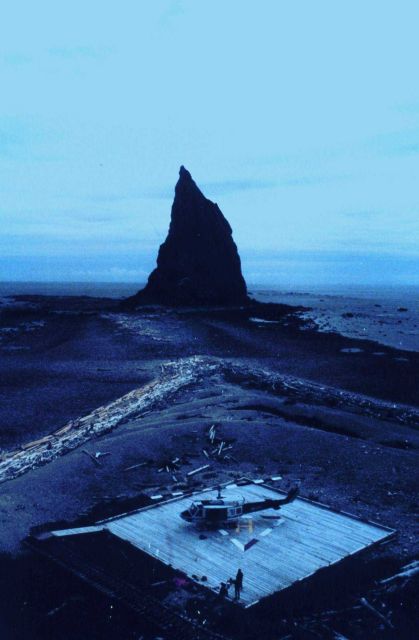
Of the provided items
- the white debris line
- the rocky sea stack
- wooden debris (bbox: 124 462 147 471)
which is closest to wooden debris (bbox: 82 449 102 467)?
wooden debris (bbox: 124 462 147 471)

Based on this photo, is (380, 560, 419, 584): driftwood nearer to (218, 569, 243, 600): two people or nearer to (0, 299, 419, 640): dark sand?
(0, 299, 419, 640): dark sand

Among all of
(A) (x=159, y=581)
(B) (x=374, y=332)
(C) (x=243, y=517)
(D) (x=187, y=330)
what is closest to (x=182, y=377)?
(C) (x=243, y=517)

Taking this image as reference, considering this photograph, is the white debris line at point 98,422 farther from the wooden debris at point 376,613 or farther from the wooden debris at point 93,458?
the wooden debris at point 376,613

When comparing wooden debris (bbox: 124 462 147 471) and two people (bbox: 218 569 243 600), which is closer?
two people (bbox: 218 569 243 600)

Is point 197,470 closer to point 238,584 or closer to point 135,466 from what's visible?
point 135,466

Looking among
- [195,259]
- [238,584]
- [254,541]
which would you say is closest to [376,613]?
[238,584]

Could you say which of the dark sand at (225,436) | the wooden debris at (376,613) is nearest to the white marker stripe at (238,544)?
the dark sand at (225,436)
